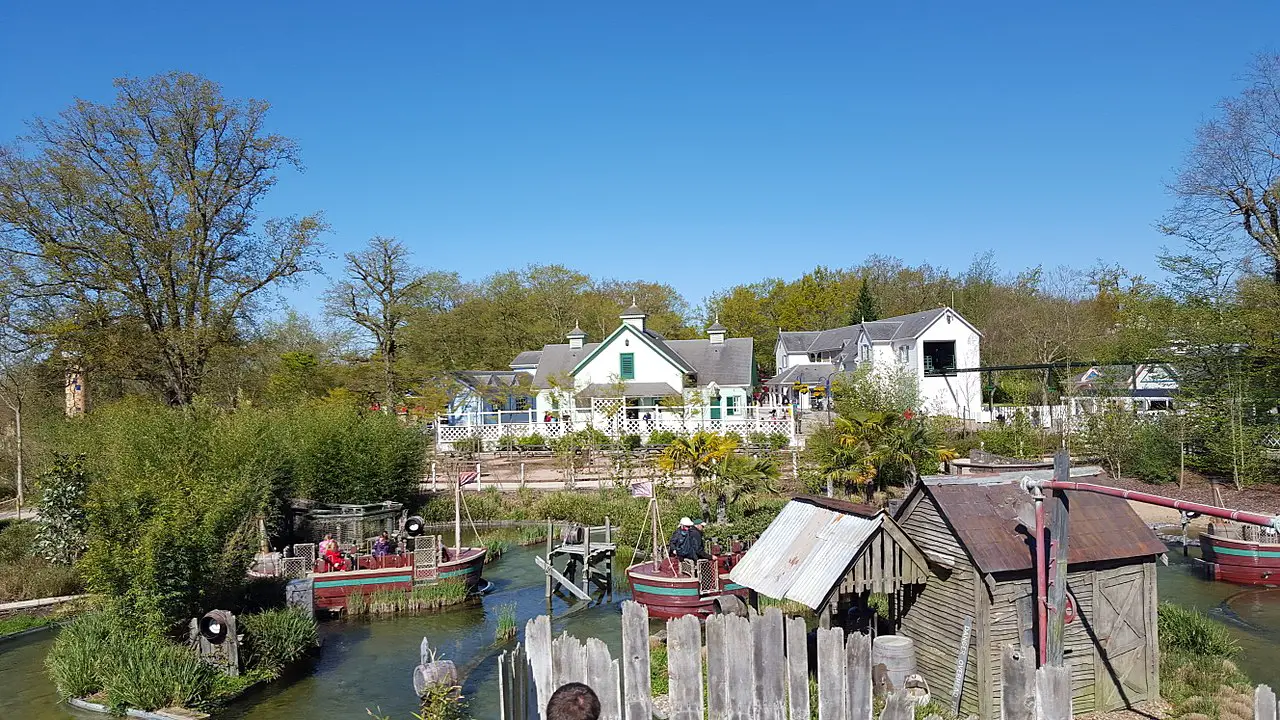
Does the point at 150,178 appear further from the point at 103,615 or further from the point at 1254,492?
the point at 1254,492

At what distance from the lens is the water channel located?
527 inches

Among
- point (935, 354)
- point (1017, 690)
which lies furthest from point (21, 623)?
point (935, 354)

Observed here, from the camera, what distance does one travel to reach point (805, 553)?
428 inches

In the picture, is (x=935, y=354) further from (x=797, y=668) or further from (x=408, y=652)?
(x=797, y=668)

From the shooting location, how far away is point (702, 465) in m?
23.0

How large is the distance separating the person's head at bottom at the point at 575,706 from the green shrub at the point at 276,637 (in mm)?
11068

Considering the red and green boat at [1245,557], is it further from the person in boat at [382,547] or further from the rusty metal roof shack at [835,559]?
the person in boat at [382,547]

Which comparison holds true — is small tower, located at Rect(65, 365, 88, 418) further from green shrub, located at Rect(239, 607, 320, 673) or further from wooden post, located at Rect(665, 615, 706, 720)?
wooden post, located at Rect(665, 615, 706, 720)

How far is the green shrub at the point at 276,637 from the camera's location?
1466cm

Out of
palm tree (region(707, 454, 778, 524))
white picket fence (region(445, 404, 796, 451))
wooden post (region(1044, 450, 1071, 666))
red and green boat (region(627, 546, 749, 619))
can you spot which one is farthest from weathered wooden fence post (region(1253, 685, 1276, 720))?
Result: white picket fence (region(445, 404, 796, 451))

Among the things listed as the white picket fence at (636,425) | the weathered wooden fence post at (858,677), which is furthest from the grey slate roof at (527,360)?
the weathered wooden fence post at (858,677)

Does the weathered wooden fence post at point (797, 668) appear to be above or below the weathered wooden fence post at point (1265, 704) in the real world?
below

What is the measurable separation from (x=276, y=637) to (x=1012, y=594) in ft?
38.3

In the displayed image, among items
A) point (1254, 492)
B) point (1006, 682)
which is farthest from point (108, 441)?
point (1254, 492)
